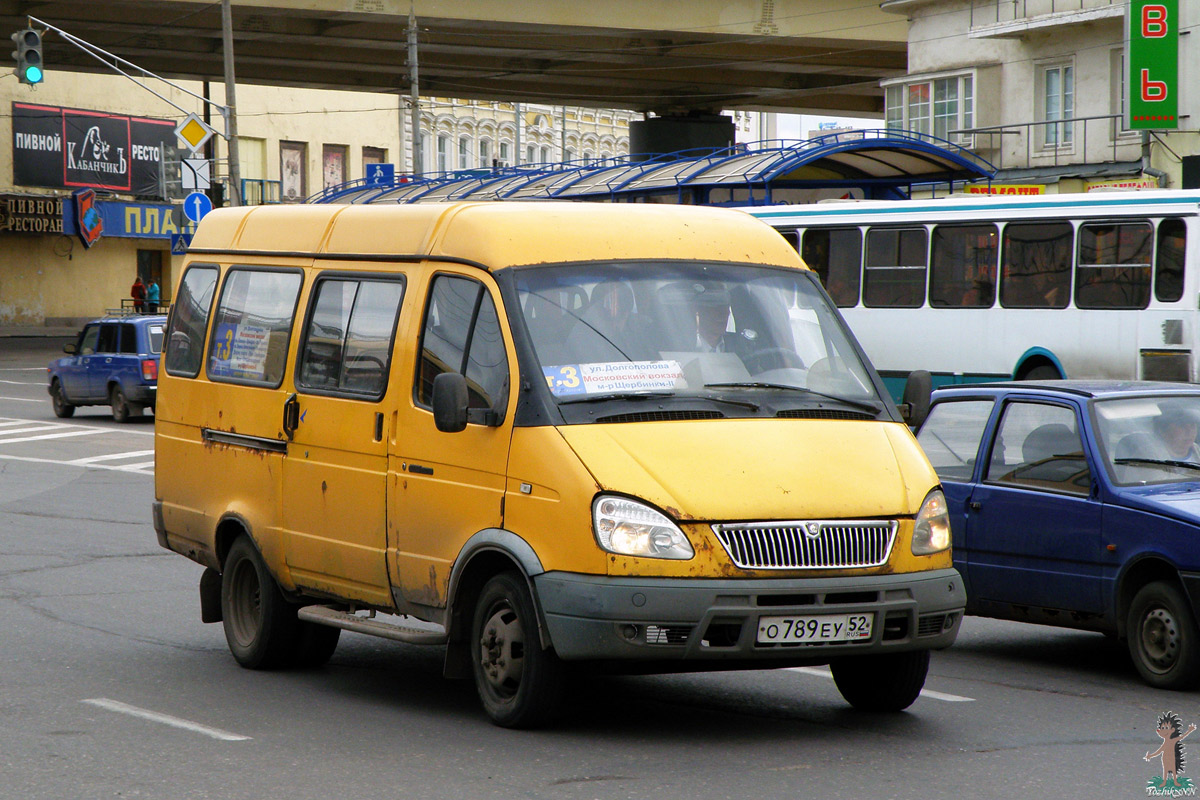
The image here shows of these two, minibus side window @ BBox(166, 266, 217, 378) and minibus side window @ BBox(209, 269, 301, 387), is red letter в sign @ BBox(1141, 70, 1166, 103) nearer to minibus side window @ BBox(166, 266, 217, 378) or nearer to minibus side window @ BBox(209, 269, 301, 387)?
minibus side window @ BBox(166, 266, 217, 378)

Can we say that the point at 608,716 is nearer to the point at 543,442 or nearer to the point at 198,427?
the point at 543,442

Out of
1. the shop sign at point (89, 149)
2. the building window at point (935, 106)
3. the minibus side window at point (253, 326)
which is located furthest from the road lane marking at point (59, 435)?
the shop sign at point (89, 149)

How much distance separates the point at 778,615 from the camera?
644 cm

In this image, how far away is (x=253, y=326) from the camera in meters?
8.88

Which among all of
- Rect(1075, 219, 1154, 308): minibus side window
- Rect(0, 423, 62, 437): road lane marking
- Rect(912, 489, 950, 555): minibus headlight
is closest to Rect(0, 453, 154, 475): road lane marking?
Rect(0, 423, 62, 437): road lane marking

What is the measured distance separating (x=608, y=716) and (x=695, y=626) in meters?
1.07

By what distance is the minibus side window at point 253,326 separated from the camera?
8.57m

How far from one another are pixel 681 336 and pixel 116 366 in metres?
21.9

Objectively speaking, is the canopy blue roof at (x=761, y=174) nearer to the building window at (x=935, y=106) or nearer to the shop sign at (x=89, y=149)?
the building window at (x=935, y=106)

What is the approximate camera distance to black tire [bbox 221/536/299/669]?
855 centimetres

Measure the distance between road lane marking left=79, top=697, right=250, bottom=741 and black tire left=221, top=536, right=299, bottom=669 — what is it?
953mm

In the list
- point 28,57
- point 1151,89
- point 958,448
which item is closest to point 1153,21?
point 1151,89

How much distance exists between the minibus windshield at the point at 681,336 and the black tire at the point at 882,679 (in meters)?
1.03

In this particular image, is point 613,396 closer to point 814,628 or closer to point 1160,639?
point 814,628
